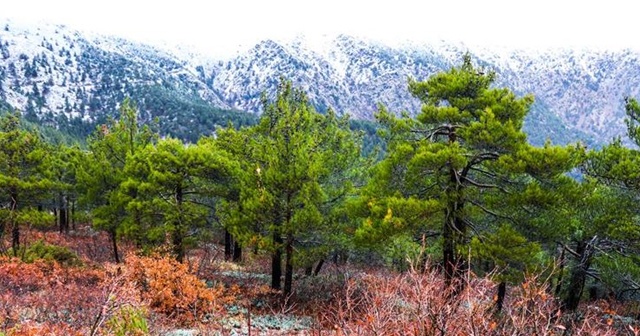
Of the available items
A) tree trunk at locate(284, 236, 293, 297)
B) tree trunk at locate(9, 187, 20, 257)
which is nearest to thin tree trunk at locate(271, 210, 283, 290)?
tree trunk at locate(284, 236, 293, 297)

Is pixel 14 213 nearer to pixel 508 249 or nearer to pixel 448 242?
pixel 448 242

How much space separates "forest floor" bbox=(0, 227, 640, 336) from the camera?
272 inches

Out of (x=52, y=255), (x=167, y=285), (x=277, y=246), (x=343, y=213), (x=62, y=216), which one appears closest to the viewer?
(x=167, y=285)

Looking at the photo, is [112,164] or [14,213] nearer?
[14,213]

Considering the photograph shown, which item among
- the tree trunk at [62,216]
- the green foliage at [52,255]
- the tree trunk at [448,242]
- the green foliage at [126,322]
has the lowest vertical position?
the tree trunk at [62,216]

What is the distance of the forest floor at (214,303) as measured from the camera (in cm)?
691

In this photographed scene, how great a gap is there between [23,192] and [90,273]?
23.0 feet

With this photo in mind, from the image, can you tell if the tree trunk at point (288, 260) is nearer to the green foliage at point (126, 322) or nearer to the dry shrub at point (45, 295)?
the dry shrub at point (45, 295)

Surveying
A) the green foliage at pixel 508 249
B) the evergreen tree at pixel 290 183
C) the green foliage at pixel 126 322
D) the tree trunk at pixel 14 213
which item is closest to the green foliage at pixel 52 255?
the tree trunk at pixel 14 213

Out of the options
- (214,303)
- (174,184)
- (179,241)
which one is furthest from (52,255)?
(214,303)

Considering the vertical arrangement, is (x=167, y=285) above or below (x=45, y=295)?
above

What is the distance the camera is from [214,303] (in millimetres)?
8008

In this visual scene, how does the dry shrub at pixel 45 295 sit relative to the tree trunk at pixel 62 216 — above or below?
above

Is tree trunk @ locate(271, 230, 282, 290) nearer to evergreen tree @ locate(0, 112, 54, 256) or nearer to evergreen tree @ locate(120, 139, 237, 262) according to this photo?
evergreen tree @ locate(120, 139, 237, 262)
